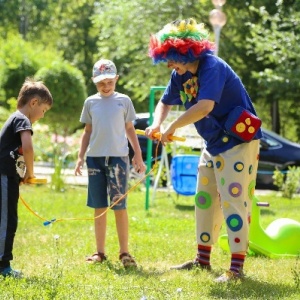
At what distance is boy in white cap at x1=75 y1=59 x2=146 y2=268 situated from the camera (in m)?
6.04

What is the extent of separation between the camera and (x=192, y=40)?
205 inches

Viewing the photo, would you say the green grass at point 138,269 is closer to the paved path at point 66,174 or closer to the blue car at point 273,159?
the paved path at point 66,174

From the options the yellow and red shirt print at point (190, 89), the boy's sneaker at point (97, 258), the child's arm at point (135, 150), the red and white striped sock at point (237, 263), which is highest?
the yellow and red shirt print at point (190, 89)

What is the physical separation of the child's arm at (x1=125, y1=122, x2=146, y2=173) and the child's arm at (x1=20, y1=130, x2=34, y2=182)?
1060mm

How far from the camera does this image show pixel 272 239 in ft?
21.6

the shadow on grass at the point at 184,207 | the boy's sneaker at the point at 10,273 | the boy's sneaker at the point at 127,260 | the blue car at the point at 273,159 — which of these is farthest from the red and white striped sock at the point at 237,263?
the blue car at the point at 273,159

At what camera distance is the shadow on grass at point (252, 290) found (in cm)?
482

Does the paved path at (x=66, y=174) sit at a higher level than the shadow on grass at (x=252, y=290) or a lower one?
lower

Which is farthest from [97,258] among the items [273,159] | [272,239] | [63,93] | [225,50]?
[225,50]

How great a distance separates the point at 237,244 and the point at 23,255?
6.28ft

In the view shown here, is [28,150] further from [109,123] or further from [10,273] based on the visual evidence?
[109,123]

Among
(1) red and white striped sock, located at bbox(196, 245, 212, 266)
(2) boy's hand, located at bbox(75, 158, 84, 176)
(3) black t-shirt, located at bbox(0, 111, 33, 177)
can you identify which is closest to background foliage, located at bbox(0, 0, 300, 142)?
(2) boy's hand, located at bbox(75, 158, 84, 176)

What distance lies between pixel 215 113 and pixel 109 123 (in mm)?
1019

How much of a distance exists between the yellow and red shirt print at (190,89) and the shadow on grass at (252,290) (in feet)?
4.17
